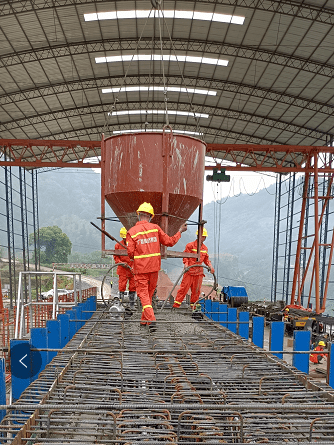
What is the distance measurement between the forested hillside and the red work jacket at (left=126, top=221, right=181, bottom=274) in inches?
3406

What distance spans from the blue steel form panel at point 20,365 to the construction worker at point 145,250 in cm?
190

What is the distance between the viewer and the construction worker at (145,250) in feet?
20.5

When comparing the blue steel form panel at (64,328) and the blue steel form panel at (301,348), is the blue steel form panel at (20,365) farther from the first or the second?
the blue steel form panel at (301,348)

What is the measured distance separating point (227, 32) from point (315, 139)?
34.9ft

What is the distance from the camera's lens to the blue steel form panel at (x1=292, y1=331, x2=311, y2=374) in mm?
5344

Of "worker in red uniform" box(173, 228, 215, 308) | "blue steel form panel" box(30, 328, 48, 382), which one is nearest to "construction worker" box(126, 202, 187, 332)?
"blue steel form panel" box(30, 328, 48, 382)

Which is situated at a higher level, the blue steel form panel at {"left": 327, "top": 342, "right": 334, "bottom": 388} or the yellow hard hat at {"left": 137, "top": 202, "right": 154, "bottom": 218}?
the yellow hard hat at {"left": 137, "top": 202, "right": 154, "bottom": 218}

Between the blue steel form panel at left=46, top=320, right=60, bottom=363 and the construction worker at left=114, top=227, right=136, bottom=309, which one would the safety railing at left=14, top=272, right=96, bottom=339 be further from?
the construction worker at left=114, top=227, right=136, bottom=309

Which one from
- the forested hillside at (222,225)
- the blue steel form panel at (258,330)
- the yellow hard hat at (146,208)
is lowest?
the forested hillside at (222,225)

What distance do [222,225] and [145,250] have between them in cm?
15617

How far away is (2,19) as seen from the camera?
14.6 metres

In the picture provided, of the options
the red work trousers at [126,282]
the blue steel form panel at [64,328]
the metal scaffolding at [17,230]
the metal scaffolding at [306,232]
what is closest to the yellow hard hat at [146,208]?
the blue steel form panel at [64,328]

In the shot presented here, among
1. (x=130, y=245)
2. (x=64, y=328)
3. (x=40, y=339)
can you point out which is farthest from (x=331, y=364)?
(x=64, y=328)

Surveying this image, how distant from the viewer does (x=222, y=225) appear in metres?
161
